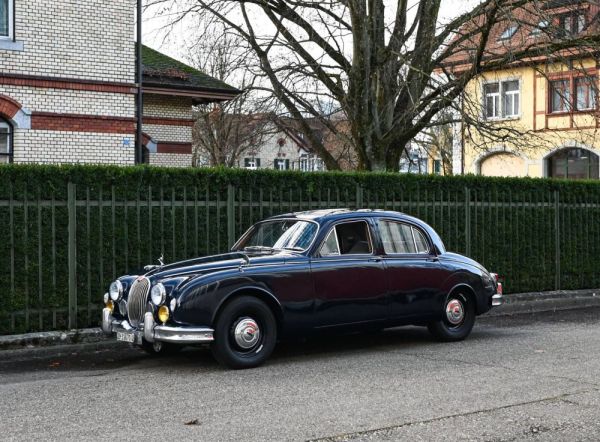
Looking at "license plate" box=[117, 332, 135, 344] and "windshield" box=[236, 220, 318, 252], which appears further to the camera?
"windshield" box=[236, 220, 318, 252]

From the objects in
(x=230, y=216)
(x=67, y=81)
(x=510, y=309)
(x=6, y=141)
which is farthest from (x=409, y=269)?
(x=6, y=141)

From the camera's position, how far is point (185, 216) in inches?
476

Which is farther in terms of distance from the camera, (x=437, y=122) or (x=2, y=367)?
(x=437, y=122)

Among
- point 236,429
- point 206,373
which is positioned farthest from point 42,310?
point 236,429

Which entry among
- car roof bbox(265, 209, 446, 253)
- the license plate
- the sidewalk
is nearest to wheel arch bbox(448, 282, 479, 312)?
car roof bbox(265, 209, 446, 253)

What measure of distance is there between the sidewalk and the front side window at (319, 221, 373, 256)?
3252 millimetres

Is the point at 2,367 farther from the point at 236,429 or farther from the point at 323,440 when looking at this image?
the point at 323,440

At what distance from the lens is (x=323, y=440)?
5832 millimetres

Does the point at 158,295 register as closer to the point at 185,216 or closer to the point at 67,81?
the point at 185,216

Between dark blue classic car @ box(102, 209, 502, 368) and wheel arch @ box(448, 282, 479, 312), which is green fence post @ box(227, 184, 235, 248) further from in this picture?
wheel arch @ box(448, 282, 479, 312)

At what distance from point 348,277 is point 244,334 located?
4.92 feet

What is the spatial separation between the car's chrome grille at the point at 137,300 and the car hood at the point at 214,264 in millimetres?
111

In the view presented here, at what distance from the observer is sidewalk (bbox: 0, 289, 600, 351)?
33.7 ft

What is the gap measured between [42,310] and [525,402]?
6.52 m
